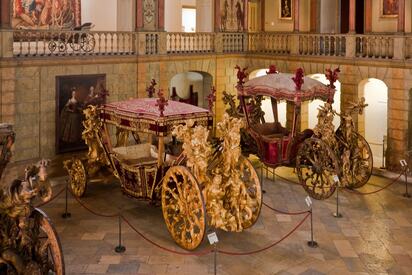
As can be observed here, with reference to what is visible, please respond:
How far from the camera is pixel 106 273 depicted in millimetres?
8992

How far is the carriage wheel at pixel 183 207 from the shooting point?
30.8ft

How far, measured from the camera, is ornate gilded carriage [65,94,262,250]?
9531 mm

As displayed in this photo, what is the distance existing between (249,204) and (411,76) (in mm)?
7895

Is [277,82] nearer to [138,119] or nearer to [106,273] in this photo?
[138,119]

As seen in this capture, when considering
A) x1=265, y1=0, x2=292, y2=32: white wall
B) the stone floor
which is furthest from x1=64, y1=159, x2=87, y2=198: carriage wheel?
x1=265, y1=0, x2=292, y2=32: white wall

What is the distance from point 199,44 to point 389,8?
6.96 meters

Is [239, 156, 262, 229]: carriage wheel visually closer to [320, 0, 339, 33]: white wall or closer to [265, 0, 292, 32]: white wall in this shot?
[320, 0, 339, 33]: white wall

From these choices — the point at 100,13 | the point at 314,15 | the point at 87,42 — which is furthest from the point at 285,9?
the point at 87,42

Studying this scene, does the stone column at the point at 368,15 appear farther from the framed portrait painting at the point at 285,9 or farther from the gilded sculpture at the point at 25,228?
the gilded sculpture at the point at 25,228

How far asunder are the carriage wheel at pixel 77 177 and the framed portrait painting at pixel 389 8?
12509mm

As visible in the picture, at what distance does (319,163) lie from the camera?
41.9 ft

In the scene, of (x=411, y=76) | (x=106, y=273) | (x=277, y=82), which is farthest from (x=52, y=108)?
(x=411, y=76)

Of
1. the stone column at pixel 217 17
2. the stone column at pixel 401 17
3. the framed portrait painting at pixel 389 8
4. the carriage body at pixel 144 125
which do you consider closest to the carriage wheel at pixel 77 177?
the carriage body at pixel 144 125

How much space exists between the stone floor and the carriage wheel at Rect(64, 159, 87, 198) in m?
0.28
